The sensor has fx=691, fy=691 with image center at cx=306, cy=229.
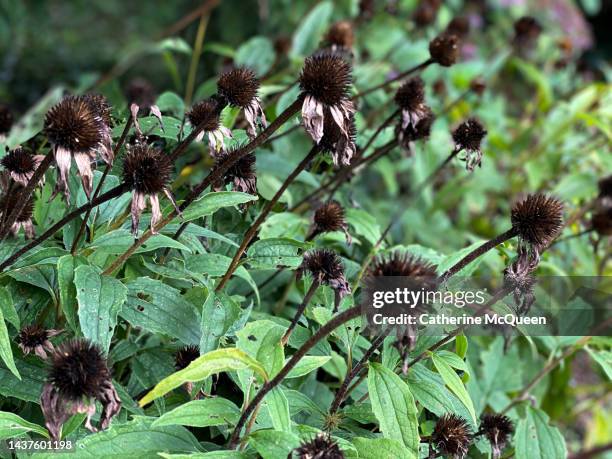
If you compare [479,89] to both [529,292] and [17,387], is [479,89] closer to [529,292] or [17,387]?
[529,292]

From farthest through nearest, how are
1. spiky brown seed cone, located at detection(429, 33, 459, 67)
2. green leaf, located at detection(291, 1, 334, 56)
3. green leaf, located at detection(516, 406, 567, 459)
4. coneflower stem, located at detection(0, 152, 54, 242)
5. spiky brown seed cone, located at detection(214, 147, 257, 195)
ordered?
green leaf, located at detection(291, 1, 334, 56) → spiky brown seed cone, located at detection(429, 33, 459, 67) → green leaf, located at detection(516, 406, 567, 459) → spiky brown seed cone, located at detection(214, 147, 257, 195) → coneflower stem, located at detection(0, 152, 54, 242)

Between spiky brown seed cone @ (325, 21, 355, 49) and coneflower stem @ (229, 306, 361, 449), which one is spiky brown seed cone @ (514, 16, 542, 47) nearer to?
spiky brown seed cone @ (325, 21, 355, 49)

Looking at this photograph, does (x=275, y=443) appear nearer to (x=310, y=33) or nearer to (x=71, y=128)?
(x=71, y=128)

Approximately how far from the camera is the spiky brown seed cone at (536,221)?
870 millimetres

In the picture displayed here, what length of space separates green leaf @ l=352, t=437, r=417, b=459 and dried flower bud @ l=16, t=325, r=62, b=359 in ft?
1.36

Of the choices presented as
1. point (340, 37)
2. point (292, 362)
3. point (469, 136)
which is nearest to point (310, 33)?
point (340, 37)

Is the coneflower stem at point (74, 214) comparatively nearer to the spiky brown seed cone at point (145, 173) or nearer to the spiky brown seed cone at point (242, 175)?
the spiky brown seed cone at point (145, 173)

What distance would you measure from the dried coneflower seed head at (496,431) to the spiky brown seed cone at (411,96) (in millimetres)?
550

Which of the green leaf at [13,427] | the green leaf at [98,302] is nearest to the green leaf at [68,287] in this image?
the green leaf at [98,302]

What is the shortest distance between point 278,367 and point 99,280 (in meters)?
0.25

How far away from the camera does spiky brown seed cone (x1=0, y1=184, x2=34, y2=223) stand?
0.99m

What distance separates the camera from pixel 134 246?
0.91 m

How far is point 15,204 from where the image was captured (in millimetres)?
1002

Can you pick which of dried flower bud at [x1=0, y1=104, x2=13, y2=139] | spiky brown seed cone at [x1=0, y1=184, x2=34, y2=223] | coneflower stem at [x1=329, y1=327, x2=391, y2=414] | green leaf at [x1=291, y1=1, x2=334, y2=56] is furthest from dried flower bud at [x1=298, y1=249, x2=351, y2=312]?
green leaf at [x1=291, y1=1, x2=334, y2=56]
